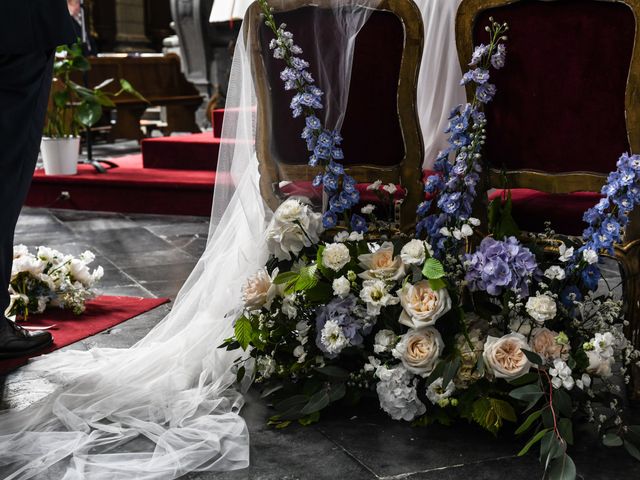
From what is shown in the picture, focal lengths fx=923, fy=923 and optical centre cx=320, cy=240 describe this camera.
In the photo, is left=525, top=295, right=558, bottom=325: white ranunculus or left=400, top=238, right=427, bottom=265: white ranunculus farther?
left=400, top=238, right=427, bottom=265: white ranunculus

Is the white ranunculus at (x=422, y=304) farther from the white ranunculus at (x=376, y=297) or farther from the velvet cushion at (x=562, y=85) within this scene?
the velvet cushion at (x=562, y=85)

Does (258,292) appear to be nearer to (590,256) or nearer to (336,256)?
(336,256)

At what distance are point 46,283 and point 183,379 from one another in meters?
Answer: 1.04

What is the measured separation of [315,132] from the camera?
2443mm

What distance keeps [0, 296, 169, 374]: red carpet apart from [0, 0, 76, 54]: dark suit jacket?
0.94 meters

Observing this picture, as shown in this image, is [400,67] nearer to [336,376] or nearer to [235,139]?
[235,139]

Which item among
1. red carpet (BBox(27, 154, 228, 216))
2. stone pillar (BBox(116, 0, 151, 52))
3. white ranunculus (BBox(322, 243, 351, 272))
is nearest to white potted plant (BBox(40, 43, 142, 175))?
red carpet (BBox(27, 154, 228, 216))

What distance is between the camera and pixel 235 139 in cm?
262

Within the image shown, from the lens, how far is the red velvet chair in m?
2.20

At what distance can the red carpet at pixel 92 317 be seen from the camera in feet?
9.92

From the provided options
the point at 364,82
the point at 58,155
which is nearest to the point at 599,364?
the point at 364,82

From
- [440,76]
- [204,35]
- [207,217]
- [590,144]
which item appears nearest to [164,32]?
[204,35]

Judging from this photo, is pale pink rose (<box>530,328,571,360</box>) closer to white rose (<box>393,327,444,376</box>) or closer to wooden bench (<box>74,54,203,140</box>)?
white rose (<box>393,327,444,376</box>)

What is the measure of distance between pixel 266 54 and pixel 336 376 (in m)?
0.93
